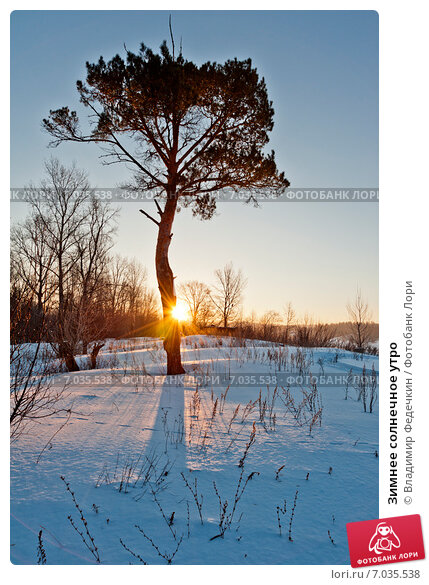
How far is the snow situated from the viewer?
2.00m

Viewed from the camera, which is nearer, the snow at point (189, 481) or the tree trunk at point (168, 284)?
the snow at point (189, 481)

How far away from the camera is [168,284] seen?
7672 millimetres

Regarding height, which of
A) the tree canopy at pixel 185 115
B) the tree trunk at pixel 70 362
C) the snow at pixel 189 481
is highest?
the tree canopy at pixel 185 115

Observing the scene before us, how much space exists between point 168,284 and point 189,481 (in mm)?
5223

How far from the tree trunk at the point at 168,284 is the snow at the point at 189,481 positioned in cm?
256

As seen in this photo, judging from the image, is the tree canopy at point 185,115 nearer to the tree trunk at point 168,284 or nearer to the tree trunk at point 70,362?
the tree trunk at point 168,284
